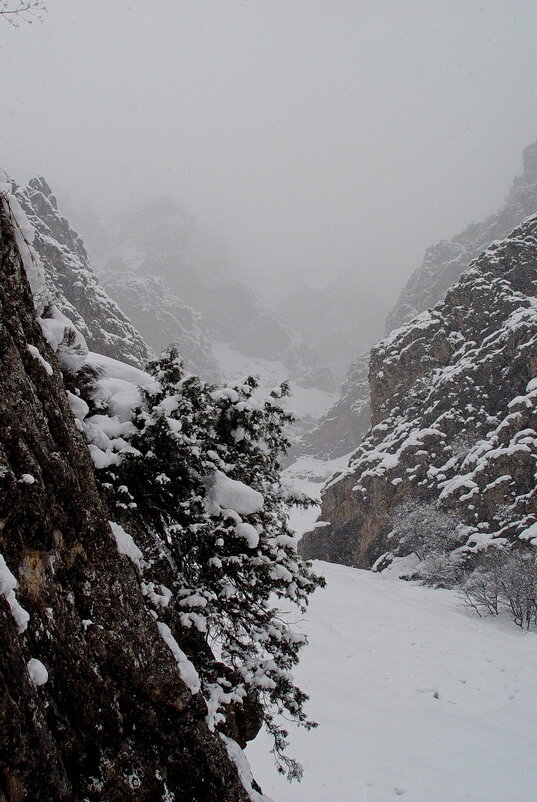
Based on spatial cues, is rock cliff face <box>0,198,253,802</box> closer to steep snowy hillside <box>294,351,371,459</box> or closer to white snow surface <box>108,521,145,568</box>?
white snow surface <box>108,521,145,568</box>

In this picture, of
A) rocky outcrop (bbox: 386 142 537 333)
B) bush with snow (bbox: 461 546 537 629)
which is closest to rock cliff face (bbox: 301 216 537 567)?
bush with snow (bbox: 461 546 537 629)

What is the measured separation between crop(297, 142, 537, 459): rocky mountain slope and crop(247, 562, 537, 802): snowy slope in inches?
3614

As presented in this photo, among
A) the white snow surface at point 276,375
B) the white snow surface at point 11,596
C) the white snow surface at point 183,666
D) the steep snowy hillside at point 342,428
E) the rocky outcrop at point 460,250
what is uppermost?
the rocky outcrop at point 460,250

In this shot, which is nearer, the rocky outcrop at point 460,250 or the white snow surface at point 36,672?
the white snow surface at point 36,672

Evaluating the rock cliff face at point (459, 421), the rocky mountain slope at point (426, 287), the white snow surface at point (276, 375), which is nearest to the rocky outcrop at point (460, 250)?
the rocky mountain slope at point (426, 287)

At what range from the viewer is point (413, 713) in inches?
337

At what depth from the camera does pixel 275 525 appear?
5922mm

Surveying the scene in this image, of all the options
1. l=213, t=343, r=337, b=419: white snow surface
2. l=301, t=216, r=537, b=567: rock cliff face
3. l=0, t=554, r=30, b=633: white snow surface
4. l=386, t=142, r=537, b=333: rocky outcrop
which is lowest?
l=0, t=554, r=30, b=633: white snow surface

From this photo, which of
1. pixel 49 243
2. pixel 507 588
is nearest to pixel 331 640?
pixel 507 588

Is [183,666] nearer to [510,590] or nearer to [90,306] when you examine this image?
[510,590]

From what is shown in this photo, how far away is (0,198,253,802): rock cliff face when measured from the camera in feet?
8.24

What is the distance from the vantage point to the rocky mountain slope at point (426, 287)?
112 m

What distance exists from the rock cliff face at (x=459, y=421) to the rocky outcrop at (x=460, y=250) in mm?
89840

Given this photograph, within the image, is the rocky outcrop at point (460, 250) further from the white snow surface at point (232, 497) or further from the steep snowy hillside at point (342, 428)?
the white snow surface at point (232, 497)
